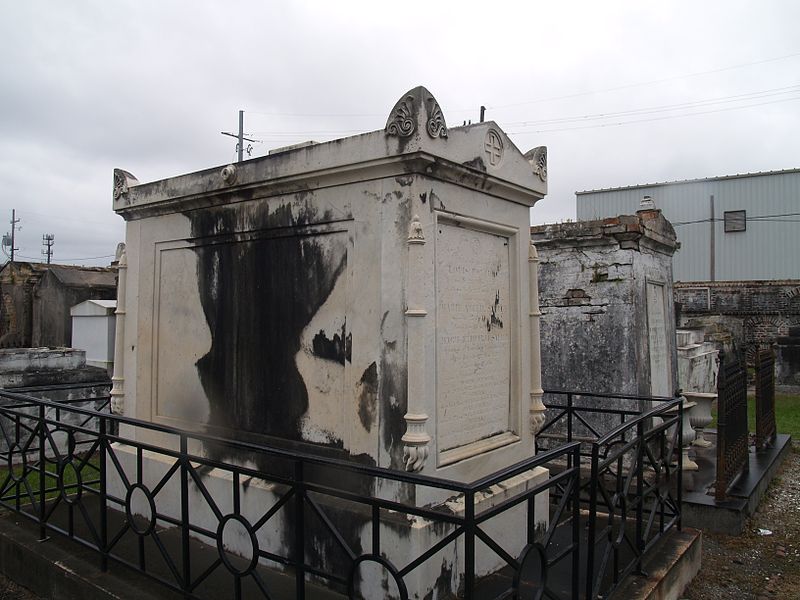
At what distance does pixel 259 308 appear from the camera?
407 cm

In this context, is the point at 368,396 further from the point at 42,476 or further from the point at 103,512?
the point at 42,476

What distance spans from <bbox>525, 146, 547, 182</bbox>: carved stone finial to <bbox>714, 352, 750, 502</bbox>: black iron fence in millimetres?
2611

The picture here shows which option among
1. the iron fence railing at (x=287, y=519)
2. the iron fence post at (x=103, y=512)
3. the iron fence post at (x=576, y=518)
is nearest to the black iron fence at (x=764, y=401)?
the iron fence railing at (x=287, y=519)

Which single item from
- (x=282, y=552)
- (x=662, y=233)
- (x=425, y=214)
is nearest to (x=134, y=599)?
(x=282, y=552)

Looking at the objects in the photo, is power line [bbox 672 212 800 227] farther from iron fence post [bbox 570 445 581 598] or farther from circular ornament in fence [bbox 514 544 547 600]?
iron fence post [bbox 570 445 581 598]

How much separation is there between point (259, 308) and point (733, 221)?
2700 centimetres

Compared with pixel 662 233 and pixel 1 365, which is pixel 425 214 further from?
pixel 1 365

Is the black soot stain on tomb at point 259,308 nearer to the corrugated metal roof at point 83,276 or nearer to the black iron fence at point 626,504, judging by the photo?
the black iron fence at point 626,504

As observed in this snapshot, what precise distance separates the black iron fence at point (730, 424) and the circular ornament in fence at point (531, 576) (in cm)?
248

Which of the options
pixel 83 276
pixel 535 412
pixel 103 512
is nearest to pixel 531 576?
pixel 535 412

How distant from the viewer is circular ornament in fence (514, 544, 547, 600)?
258cm

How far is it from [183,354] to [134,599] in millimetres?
1734

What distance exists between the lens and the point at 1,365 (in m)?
7.59

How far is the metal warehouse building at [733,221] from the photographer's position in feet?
82.5
